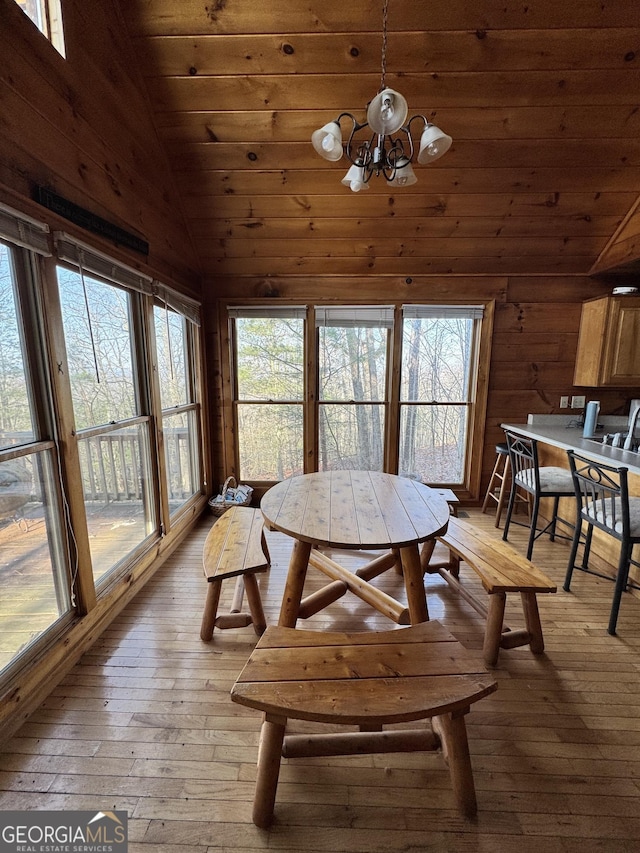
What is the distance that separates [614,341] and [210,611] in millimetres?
3702

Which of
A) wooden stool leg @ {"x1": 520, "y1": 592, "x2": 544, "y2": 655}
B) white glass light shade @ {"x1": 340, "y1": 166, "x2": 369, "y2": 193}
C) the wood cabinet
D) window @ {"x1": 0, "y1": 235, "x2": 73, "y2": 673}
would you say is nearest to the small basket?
window @ {"x1": 0, "y1": 235, "x2": 73, "y2": 673}

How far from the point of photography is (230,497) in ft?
11.5

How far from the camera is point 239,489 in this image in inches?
141

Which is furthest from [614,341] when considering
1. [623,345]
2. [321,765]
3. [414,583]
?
[321,765]

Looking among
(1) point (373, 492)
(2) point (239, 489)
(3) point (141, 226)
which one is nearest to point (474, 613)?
(1) point (373, 492)

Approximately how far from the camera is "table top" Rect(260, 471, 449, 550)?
1.45 metres

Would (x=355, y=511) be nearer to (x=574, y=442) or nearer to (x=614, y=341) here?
(x=574, y=442)

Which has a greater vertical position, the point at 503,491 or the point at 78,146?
the point at 78,146

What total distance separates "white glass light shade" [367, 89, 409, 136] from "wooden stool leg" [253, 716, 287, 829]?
2077 mm

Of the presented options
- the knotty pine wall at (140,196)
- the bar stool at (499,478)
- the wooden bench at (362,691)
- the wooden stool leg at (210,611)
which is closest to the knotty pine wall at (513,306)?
the knotty pine wall at (140,196)

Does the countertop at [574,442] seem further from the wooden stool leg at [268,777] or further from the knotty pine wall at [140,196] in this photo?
the wooden stool leg at [268,777]

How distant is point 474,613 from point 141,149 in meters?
3.47

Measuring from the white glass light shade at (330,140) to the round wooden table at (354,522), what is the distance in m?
1.52

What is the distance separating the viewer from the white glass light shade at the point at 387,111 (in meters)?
1.21
